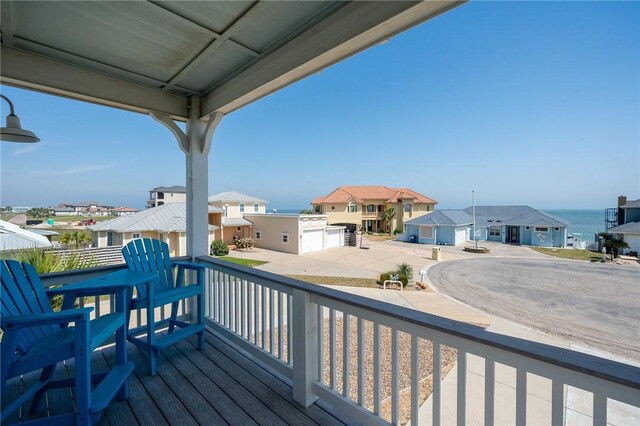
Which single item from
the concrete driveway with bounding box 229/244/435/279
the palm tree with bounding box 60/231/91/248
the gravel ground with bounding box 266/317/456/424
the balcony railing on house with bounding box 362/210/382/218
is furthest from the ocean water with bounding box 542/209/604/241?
the palm tree with bounding box 60/231/91/248

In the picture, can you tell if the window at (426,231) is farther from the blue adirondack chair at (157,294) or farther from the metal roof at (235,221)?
the blue adirondack chair at (157,294)

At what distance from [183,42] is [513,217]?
27671 mm

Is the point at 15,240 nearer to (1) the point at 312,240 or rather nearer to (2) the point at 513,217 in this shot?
(1) the point at 312,240

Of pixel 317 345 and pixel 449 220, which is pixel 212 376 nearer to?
pixel 317 345

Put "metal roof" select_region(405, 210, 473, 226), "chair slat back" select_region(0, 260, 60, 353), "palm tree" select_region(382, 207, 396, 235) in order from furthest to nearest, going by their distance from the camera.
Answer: "palm tree" select_region(382, 207, 396, 235) < "metal roof" select_region(405, 210, 473, 226) < "chair slat back" select_region(0, 260, 60, 353)

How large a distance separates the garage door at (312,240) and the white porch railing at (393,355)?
560 inches

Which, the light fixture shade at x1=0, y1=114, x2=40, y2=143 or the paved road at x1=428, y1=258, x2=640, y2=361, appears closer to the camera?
the light fixture shade at x1=0, y1=114, x2=40, y2=143

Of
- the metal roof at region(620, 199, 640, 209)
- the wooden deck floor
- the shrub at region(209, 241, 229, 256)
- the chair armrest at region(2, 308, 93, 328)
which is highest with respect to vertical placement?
the metal roof at region(620, 199, 640, 209)

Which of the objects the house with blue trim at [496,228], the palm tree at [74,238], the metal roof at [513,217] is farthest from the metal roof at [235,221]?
the metal roof at [513,217]

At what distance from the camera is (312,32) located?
1.71 metres

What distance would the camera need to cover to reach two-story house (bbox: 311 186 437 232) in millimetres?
25844

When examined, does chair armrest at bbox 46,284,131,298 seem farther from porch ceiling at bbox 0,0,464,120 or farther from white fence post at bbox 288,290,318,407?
porch ceiling at bbox 0,0,464,120

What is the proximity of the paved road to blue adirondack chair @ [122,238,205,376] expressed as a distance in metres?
7.62

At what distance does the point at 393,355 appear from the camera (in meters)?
1.34
